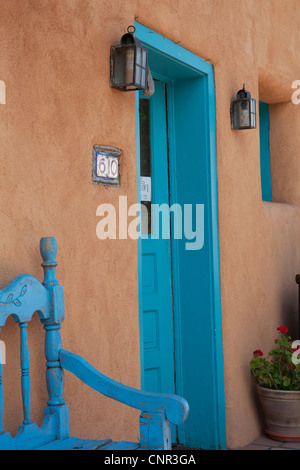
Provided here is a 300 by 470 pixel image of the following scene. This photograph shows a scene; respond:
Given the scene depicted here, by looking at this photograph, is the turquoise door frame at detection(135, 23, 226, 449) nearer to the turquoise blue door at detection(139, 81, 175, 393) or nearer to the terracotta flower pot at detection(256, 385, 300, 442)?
the turquoise blue door at detection(139, 81, 175, 393)

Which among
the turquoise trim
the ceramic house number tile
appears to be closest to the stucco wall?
the ceramic house number tile

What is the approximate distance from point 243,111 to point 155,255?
3.78 feet

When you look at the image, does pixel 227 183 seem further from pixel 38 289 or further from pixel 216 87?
pixel 38 289

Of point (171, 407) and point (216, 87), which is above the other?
point (216, 87)

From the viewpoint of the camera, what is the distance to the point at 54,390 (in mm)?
2379

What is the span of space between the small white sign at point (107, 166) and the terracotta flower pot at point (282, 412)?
1933 millimetres

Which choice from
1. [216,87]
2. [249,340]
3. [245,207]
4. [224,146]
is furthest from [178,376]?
[216,87]

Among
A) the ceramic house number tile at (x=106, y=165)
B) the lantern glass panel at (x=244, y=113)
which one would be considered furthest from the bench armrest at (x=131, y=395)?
the lantern glass panel at (x=244, y=113)

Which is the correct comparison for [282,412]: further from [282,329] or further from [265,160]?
[265,160]

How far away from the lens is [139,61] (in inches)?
118

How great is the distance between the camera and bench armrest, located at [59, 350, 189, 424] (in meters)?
2.06

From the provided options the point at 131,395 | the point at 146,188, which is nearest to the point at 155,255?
the point at 146,188

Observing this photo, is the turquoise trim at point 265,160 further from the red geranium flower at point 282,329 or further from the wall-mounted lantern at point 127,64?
the wall-mounted lantern at point 127,64
